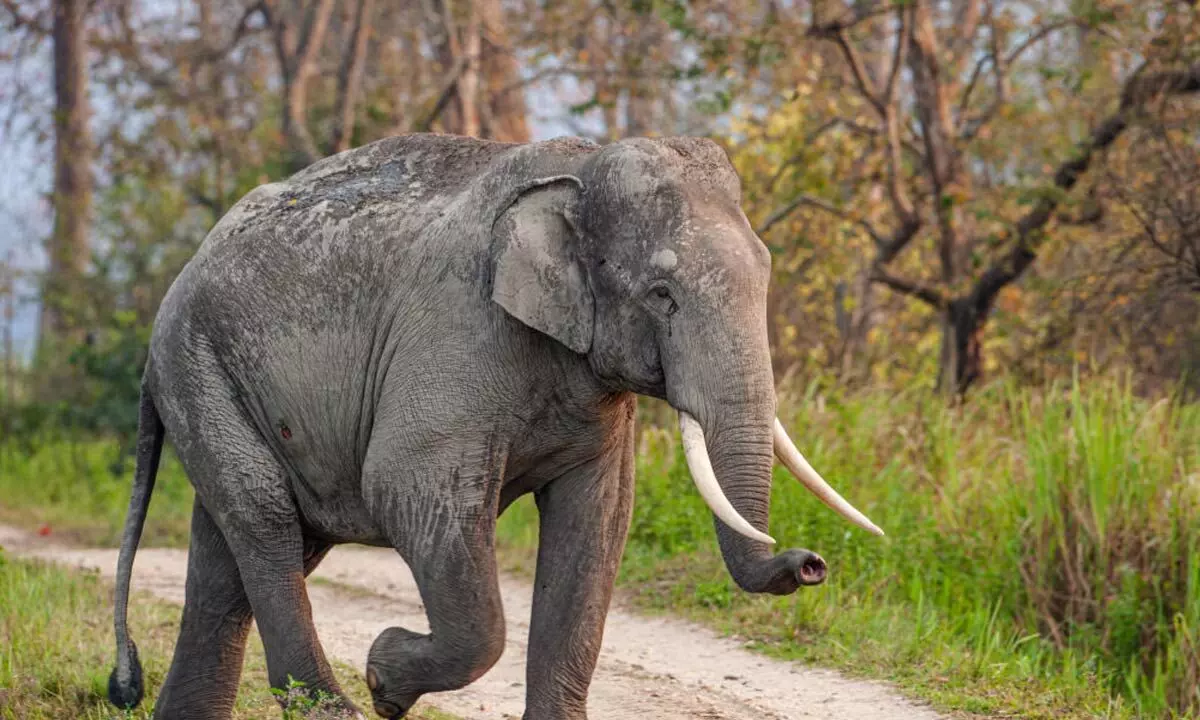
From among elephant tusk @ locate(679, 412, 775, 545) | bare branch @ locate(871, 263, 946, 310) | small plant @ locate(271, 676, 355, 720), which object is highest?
bare branch @ locate(871, 263, 946, 310)

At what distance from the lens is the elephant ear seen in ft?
13.9

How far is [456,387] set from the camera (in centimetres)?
429

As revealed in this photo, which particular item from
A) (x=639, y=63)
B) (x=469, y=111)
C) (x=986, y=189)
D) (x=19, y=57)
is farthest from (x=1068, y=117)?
(x=19, y=57)

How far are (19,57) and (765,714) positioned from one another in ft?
49.0

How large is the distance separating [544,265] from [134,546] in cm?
199

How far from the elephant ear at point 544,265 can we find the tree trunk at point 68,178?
11787 millimetres

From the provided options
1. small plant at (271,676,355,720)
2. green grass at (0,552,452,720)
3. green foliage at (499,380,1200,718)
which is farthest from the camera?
green foliage at (499,380,1200,718)

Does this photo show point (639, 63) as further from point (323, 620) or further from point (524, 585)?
point (323, 620)

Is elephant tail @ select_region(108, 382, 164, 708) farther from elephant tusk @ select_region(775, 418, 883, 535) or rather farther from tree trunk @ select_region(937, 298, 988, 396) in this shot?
tree trunk @ select_region(937, 298, 988, 396)

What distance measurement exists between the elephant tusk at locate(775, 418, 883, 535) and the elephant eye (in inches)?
16.2

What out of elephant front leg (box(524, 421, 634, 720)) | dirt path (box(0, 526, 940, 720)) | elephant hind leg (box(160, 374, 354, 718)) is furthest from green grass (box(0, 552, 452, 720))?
elephant front leg (box(524, 421, 634, 720))

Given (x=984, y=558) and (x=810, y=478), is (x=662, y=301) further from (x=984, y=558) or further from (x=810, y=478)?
(x=984, y=558)

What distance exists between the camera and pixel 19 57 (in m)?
17.9

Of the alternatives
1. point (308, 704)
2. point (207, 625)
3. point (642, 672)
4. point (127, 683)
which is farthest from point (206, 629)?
point (642, 672)
